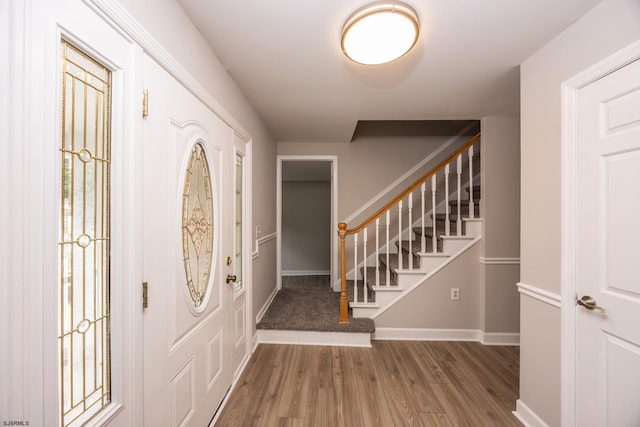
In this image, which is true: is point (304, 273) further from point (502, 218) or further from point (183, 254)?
point (183, 254)

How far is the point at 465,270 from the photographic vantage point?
2.87m

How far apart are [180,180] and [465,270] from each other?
2.85 metres

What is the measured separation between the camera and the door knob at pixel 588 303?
132cm

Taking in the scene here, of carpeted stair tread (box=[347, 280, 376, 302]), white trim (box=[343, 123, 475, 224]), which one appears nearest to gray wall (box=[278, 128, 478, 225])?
white trim (box=[343, 123, 475, 224])

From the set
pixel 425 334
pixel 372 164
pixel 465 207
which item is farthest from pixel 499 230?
pixel 372 164

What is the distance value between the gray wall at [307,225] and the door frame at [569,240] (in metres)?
4.49

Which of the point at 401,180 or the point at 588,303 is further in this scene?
the point at 401,180

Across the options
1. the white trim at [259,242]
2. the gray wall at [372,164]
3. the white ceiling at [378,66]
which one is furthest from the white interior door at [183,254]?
the gray wall at [372,164]

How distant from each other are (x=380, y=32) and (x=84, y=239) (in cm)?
153

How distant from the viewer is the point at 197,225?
1.50m

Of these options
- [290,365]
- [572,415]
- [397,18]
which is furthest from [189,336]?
[572,415]

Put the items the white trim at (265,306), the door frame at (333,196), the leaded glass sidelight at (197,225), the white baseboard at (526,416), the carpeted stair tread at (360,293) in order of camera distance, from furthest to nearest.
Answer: the door frame at (333,196), the carpeted stair tread at (360,293), the white trim at (265,306), the white baseboard at (526,416), the leaded glass sidelight at (197,225)

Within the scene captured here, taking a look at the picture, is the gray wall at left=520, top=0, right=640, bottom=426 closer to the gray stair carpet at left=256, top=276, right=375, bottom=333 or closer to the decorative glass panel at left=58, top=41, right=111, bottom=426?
the gray stair carpet at left=256, top=276, right=375, bottom=333

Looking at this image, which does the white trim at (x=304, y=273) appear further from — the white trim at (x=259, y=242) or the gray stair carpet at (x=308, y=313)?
the white trim at (x=259, y=242)
